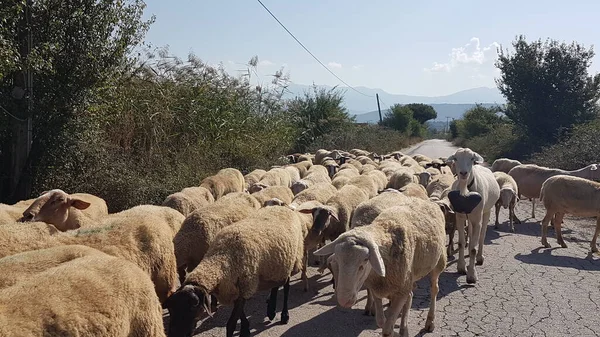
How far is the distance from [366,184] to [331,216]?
2824 mm

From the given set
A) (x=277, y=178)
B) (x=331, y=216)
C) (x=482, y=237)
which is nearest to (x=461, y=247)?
(x=482, y=237)

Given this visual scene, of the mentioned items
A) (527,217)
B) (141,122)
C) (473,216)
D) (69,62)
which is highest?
(69,62)

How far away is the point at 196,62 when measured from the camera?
Answer: 16.9 meters

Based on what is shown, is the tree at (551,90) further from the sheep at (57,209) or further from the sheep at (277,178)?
the sheep at (57,209)

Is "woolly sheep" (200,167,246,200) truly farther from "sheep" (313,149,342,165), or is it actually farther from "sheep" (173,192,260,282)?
"sheep" (313,149,342,165)

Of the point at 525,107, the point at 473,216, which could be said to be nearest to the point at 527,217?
the point at 473,216

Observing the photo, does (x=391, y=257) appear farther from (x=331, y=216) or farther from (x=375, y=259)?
(x=331, y=216)

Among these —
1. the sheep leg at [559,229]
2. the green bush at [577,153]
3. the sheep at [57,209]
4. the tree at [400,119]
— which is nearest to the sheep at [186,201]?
the sheep at [57,209]

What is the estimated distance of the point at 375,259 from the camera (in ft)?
14.9

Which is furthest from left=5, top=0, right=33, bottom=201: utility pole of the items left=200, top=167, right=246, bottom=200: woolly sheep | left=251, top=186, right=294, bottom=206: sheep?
left=251, top=186, right=294, bottom=206: sheep

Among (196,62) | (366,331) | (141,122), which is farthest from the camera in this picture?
(196,62)

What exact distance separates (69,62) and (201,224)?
5478 mm

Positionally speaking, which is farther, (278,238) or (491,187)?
(491,187)

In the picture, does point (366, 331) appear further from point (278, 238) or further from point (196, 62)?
point (196, 62)
